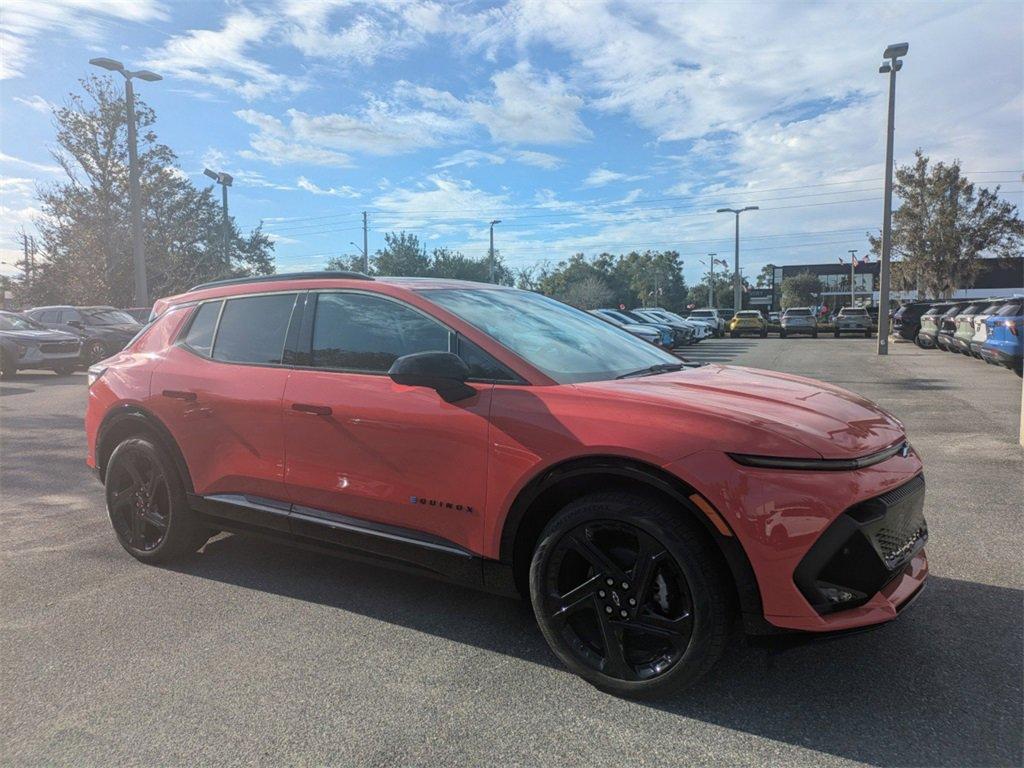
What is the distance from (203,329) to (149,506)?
1.10 metres

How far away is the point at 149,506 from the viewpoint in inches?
166

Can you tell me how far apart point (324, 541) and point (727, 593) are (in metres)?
1.94

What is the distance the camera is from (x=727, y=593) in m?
2.54

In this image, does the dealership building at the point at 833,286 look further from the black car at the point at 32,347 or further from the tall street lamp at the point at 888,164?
the black car at the point at 32,347

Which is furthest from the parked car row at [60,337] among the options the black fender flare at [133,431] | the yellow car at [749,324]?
the yellow car at [749,324]

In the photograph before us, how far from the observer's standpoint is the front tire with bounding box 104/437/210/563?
407cm

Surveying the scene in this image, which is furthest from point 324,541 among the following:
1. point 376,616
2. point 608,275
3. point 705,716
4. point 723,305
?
point 723,305

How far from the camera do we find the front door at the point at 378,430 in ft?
9.86

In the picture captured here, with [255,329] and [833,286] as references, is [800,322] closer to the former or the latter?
[255,329]

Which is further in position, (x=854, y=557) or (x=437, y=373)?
(x=437, y=373)

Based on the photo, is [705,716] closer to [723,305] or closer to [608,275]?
[608,275]

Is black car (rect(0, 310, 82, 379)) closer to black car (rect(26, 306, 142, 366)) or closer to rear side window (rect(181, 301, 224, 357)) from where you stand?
black car (rect(26, 306, 142, 366))

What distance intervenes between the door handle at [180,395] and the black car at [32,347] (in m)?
15.4

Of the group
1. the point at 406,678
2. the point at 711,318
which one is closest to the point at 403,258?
the point at 711,318
